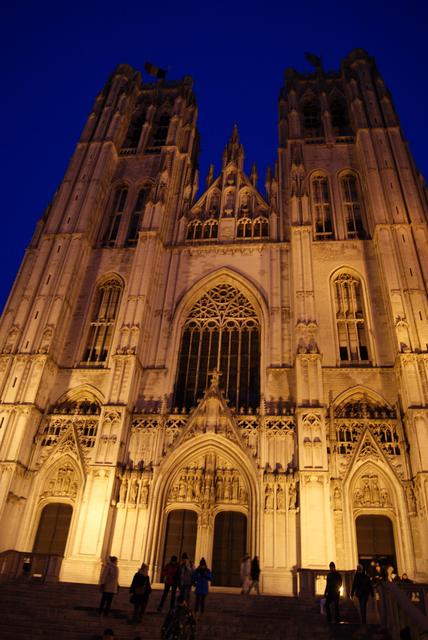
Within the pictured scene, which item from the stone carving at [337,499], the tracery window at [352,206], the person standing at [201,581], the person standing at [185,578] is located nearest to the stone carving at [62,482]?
the person standing at [185,578]

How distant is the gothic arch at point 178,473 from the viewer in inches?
679

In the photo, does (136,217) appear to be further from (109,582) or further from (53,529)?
(109,582)

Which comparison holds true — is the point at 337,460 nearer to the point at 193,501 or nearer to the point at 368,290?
the point at 193,501

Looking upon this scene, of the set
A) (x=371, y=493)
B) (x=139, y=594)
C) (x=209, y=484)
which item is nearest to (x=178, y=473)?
(x=209, y=484)

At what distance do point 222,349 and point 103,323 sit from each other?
581cm

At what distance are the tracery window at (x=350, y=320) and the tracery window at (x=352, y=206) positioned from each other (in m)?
2.92

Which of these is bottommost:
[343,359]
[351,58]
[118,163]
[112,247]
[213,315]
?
[343,359]

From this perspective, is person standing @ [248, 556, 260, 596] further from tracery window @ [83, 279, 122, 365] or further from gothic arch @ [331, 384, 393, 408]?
tracery window @ [83, 279, 122, 365]

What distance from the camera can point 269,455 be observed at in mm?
18031

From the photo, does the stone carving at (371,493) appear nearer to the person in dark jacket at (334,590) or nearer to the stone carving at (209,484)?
the stone carving at (209,484)

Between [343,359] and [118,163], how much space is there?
18.1 m

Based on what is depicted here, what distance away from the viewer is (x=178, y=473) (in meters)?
18.7

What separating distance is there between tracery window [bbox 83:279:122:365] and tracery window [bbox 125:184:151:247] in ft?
8.97

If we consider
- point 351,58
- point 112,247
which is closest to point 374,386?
point 112,247
